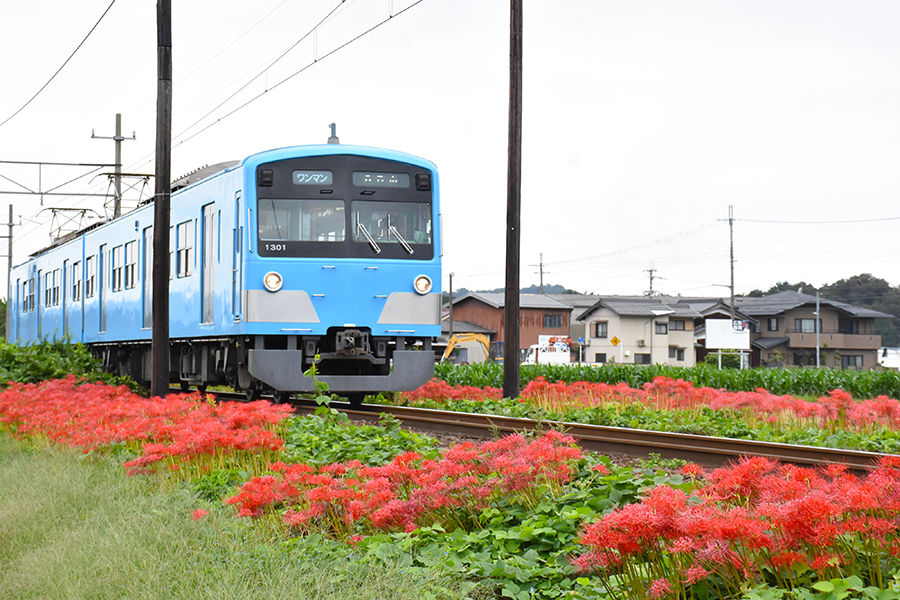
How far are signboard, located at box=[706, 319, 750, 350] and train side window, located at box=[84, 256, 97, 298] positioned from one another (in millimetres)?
27445

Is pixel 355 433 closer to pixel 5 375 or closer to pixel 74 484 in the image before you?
pixel 74 484

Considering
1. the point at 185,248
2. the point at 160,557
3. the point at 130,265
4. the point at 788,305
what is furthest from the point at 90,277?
the point at 788,305

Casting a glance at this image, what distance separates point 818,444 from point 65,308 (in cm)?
1745

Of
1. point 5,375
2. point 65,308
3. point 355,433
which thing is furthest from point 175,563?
point 65,308

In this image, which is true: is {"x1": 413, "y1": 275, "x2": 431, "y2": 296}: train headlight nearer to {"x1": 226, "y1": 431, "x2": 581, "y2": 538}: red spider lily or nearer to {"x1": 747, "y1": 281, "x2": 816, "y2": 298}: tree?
{"x1": 226, "y1": 431, "x2": 581, "y2": 538}: red spider lily

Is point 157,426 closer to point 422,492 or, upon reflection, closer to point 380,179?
point 422,492

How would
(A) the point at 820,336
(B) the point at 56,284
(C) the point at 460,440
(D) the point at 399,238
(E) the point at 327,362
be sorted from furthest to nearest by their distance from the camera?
1. (A) the point at 820,336
2. (B) the point at 56,284
3. (E) the point at 327,362
4. (D) the point at 399,238
5. (C) the point at 460,440

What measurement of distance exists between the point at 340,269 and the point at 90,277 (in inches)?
382

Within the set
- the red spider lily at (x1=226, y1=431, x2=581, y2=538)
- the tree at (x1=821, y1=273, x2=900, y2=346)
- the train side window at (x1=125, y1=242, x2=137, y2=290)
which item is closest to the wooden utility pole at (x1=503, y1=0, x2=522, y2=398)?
the train side window at (x1=125, y1=242, x2=137, y2=290)

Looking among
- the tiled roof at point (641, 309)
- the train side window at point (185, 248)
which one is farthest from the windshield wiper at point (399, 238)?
the tiled roof at point (641, 309)

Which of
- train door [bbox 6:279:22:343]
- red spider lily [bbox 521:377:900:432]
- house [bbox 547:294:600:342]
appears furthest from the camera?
house [bbox 547:294:600:342]

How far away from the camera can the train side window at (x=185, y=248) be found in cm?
1335

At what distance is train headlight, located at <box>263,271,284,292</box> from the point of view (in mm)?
11062

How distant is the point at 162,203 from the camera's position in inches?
489
